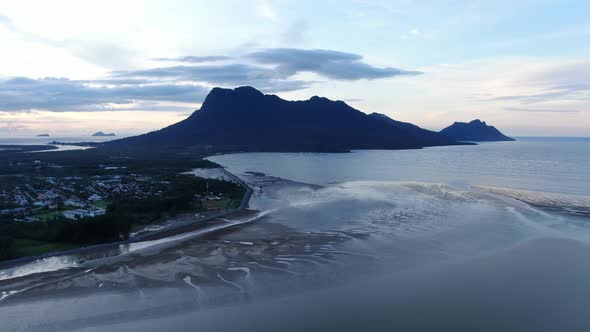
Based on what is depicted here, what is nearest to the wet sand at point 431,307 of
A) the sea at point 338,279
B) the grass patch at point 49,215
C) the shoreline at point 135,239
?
the sea at point 338,279

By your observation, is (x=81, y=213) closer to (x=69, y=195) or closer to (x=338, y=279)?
(x=69, y=195)

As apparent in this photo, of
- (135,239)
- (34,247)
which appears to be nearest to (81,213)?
(34,247)

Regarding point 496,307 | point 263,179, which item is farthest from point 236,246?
point 263,179

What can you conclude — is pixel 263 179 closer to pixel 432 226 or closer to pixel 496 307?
pixel 432 226

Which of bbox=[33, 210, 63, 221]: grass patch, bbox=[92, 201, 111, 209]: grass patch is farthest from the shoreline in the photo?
bbox=[92, 201, 111, 209]: grass patch

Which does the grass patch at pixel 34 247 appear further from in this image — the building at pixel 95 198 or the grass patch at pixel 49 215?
the building at pixel 95 198

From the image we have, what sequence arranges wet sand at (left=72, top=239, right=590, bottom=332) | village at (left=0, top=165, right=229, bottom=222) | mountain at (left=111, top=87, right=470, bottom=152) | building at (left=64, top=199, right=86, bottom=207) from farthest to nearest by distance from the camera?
mountain at (left=111, top=87, right=470, bottom=152) < building at (left=64, top=199, right=86, bottom=207) < village at (left=0, top=165, right=229, bottom=222) < wet sand at (left=72, top=239, right=590, bottom=332)

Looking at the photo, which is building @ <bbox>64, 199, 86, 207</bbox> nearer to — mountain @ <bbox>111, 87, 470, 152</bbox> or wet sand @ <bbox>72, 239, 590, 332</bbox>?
wet sand @ <bbox>72, 239, 590, 332</bbox>
